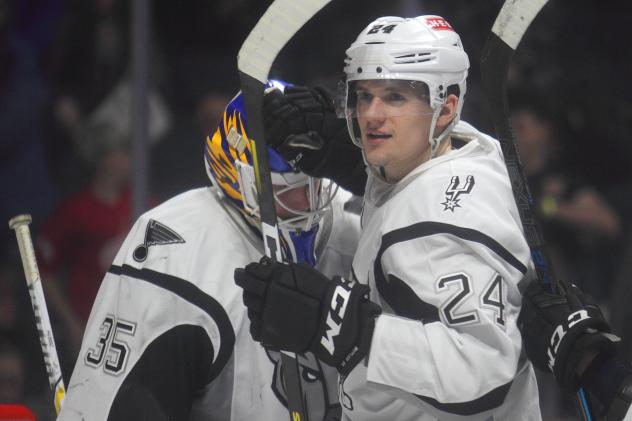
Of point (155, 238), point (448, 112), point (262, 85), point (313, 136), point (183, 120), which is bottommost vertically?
point (183, 120)

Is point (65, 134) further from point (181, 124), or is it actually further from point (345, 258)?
→ point (345, 258)

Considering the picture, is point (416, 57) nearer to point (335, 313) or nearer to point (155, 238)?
point (335, 313)

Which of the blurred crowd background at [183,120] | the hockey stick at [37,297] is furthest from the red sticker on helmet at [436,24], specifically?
the blurred crowd background at [183,120]

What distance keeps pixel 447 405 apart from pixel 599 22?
10.3 feet

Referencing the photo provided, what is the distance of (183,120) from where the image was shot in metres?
4.81

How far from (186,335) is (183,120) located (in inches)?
87.8

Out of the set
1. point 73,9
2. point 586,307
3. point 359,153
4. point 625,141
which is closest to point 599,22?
point 625,141

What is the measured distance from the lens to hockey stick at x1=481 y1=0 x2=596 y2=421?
8.14ft

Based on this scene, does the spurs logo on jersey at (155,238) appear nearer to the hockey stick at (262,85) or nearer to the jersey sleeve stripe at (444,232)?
the hockey stick at (262,85)

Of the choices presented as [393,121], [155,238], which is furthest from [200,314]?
[393,121]

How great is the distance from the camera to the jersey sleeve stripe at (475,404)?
2287 mm

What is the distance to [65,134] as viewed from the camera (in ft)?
16.1

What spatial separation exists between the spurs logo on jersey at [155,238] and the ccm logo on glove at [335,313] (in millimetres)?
550

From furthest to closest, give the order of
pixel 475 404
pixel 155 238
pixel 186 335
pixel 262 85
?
pixel 155 238
pixel 186 335
pixel 262 85
pixel 475 404
